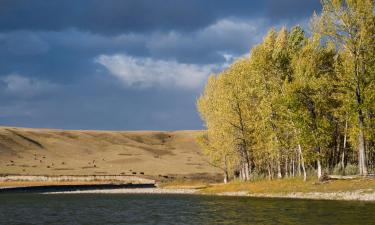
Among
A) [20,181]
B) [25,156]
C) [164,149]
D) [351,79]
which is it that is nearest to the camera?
[351,79]

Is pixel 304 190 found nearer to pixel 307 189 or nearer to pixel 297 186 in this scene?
pixel 307 189

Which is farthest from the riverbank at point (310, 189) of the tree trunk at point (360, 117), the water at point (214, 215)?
the water at point (214, 215)

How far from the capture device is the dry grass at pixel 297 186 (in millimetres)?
50938

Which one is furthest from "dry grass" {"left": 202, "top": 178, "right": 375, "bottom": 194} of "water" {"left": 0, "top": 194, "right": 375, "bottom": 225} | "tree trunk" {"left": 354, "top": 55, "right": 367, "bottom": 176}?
"water" {"left": 0, "top": 194, "right": 375, "bottom": 225}

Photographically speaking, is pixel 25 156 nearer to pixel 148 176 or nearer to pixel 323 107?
pixel 148 176

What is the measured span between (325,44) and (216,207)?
25.8m

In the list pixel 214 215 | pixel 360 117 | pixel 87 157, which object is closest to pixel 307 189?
pixel 360 117

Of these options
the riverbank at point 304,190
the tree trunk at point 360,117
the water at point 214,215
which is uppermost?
the tree trunk at point 360,117

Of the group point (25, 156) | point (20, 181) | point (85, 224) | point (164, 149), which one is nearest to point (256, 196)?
point (85, 224)

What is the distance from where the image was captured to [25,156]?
494ft

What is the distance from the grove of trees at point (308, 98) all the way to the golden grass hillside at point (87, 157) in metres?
48.9

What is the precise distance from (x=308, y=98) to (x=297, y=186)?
10.1 m

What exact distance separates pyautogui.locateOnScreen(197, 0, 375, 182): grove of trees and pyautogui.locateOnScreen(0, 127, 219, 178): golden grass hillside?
48.9m

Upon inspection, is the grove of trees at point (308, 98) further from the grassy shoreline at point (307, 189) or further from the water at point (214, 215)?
the water at point (214, 215)
